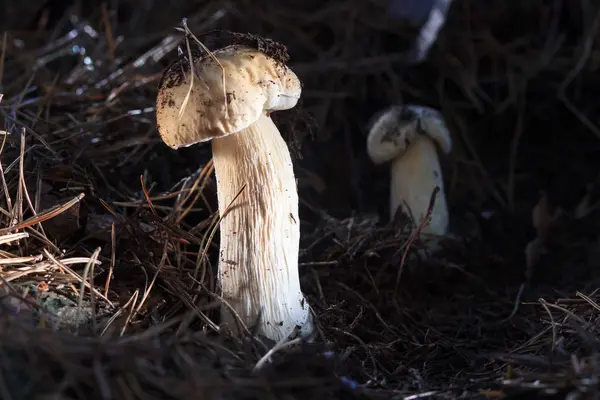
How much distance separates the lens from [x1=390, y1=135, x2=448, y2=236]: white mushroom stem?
8.96 ft

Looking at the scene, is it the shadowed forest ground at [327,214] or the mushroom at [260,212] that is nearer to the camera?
the shadowed forest ground at [327,214]

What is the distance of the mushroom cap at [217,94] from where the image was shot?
1.49 m

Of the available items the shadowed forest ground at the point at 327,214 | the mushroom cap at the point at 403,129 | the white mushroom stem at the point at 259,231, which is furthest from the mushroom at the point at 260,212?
the mushroom cap at the point at 403,129

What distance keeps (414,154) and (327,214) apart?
0.61 m

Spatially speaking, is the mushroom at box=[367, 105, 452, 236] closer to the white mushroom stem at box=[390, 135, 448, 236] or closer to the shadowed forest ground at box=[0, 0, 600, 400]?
the white mushroom stem at box=[390, 135, 448, 236]

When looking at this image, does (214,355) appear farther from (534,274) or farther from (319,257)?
(534,274)

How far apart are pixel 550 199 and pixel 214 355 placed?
229 centimetres

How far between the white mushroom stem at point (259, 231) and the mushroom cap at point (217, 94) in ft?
0.46

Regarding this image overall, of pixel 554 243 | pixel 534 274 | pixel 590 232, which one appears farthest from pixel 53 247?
pixel 590 232

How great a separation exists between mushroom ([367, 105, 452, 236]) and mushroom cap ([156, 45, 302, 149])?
1.16 meters

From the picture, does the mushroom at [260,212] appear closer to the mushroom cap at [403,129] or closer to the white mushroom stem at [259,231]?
the white mushroom stem at [259,231]

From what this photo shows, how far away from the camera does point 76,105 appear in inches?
102

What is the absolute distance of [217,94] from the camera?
1.49m

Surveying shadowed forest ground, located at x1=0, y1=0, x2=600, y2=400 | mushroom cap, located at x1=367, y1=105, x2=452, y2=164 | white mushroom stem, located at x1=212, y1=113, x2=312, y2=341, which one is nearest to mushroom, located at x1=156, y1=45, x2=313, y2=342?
white mushroom stem, located at x1=212, y1=113, x2=312, y2=341
